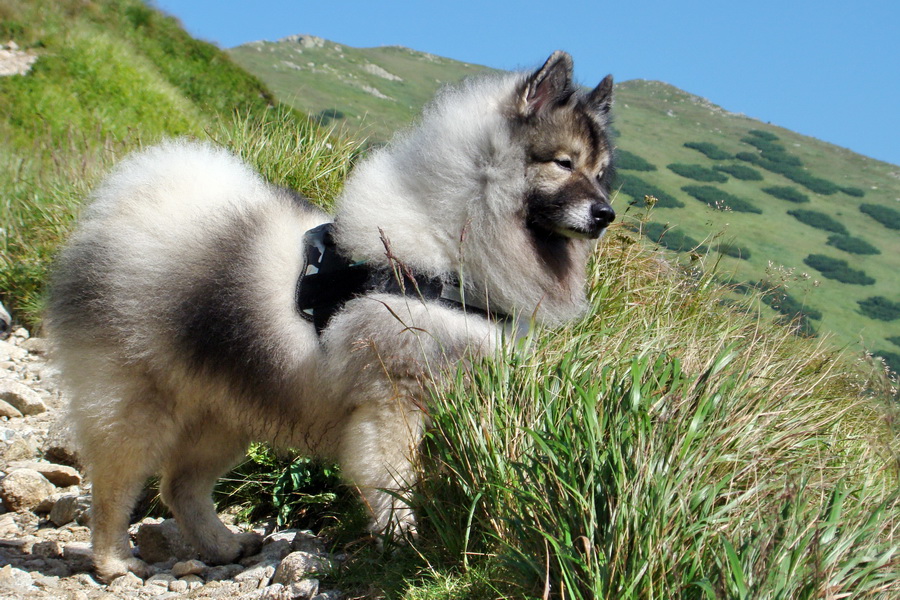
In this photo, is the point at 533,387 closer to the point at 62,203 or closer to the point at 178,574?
the point at 178,574

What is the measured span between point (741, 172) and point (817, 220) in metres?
1.74

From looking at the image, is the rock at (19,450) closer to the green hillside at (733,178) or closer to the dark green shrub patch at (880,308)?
the green hillside at (733,178)

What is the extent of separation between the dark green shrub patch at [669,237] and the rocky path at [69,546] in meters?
3.64

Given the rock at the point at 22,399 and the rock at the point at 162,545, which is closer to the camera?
the rock at the point at 162,545

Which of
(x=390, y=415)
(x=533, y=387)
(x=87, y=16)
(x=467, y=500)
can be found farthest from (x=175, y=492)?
(x=87, y=16)

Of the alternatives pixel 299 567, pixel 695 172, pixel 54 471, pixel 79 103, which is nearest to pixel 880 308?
pixel 695 172

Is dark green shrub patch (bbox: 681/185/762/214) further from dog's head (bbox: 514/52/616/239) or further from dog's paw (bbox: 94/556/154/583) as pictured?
dog's paw (bbox: 94/556/154/583)

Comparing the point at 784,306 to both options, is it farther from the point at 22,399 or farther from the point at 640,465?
the point at 22,399

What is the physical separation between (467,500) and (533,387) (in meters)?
0.55

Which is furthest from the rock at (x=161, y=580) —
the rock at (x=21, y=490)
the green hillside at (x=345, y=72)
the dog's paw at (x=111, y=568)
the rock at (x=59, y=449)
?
the green hillside at (x=345, y=72)

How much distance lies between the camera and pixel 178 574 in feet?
12.3

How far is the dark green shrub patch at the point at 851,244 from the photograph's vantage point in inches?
531

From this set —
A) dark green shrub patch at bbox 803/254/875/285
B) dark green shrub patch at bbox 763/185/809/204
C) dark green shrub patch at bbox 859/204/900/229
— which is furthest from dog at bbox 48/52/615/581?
dark green shrub patch at bbox 859/204/900/229

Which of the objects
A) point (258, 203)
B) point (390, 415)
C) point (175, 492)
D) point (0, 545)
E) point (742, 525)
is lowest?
A: point (0, 545)
